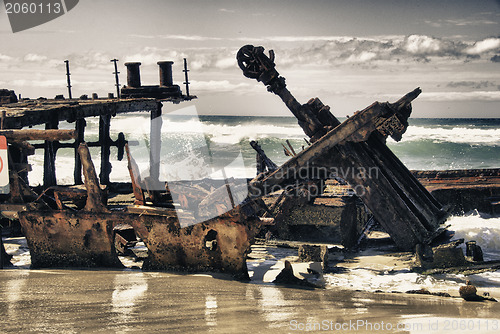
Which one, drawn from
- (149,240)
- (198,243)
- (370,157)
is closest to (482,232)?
(370,157)

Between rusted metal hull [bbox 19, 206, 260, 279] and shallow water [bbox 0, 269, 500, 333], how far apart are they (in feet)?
0.97

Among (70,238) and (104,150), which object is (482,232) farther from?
(104,150)

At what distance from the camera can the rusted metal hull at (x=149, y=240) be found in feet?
21.0

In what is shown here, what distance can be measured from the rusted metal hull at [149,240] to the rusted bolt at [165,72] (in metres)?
7.17

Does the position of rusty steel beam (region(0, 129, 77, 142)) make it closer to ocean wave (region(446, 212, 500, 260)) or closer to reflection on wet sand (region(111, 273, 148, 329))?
reflection on wet sand (region(111, 273, 148, 329))

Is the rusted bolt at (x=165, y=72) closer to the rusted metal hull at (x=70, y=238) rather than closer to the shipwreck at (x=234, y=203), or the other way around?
the shipwreck at (x=234, y=203)

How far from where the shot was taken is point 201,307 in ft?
17.6

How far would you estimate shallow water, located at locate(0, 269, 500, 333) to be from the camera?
4.86m

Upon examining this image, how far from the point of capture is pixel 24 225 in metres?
7.03

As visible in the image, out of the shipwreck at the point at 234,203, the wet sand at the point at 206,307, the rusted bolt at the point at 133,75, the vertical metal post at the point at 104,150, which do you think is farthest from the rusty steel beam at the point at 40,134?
the rusted bolt at the point at 133,75

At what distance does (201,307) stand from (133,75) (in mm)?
9148

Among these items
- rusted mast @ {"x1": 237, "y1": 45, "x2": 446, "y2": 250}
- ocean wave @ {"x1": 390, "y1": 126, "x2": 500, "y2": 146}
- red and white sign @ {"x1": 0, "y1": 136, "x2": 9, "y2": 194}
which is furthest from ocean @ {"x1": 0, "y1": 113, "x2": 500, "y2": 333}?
ocean wave @ {"x1": 390, "y1": 126, "x2": 500, "y2": 146}

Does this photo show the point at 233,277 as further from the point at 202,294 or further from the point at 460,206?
the point at 460,206

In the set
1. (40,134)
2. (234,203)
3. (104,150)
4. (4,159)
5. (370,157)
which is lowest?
(234,203)
